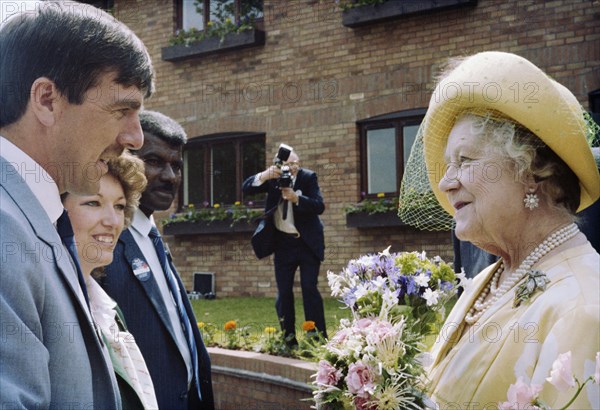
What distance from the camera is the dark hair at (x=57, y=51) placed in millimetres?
Result: 1767

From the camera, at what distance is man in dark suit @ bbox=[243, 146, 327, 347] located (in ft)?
23.6

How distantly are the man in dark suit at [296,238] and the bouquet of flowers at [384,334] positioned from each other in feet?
14.9

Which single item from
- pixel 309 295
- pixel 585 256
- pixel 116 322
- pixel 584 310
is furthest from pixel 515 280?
pixel 309 295

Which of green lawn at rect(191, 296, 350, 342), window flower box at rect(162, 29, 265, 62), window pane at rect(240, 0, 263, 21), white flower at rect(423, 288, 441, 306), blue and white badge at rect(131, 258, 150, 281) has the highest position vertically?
window pane at rect(240, 0, 263, 21)

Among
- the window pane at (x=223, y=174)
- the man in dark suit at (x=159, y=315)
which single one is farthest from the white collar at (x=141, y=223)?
the window pane at (x=223, y=174)

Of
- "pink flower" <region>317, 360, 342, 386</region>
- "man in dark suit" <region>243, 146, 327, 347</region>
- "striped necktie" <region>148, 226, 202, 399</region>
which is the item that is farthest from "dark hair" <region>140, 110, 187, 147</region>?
"man in dark suit" <region>243, 146, 327, 347</region>

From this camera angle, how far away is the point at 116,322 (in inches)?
119

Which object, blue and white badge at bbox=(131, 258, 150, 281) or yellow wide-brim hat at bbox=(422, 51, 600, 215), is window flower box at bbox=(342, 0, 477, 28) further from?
yellow wide-brim hat at bbox=(422, 51, 600, 215)

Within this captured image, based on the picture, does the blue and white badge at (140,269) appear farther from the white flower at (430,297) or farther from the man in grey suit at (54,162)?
the white flower at (430,297)

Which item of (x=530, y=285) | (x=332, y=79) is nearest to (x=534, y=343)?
(x=530, y=285)

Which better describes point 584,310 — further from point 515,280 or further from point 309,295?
point 309,295

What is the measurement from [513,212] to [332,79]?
31.7 feet

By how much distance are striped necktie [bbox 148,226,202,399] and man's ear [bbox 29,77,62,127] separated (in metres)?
1.94

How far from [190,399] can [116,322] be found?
750 mm
